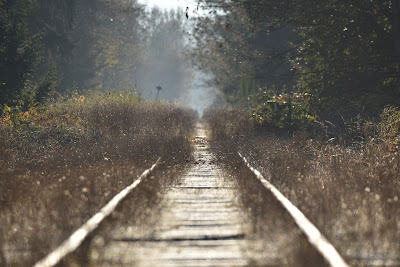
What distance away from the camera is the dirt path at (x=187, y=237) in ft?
13.8

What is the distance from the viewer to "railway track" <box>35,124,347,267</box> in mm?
4098

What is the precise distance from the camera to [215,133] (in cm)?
2033

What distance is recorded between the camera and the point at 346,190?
7.29 metres

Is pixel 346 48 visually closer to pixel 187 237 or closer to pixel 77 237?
pixel 187 237

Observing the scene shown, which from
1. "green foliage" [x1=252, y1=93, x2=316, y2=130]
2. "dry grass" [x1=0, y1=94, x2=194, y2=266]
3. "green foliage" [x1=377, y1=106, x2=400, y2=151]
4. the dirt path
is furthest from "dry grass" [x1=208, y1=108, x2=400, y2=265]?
"green foliage" [x1=252, y1=93, x2=316, y2=130]

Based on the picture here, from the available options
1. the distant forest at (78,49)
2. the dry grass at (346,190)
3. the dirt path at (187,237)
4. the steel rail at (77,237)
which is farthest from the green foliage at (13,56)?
the steel rail at (77,237)

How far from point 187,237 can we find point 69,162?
20.2 feet

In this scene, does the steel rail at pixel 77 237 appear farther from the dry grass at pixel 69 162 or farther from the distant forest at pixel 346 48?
the distant forest at pixel 346 48

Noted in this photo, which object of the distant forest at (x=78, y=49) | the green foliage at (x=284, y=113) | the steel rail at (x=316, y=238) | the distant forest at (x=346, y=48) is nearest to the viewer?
the steel rail at (x=316, y=238)

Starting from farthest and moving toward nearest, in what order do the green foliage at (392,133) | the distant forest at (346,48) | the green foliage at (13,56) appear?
the green foliage at (13,56)
the distant forest at (346,48)
the green foliage at (392,133)

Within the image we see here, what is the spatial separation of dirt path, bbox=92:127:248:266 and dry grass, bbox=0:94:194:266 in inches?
23.0

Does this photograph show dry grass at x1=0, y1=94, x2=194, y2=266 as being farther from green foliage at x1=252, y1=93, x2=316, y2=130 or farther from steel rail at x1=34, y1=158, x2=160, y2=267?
green foliage at x1=252, y1=93, x2=316, y2=130

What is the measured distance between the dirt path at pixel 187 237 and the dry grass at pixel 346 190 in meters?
0.95

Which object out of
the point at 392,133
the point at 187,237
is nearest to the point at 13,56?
the point at 392,133
